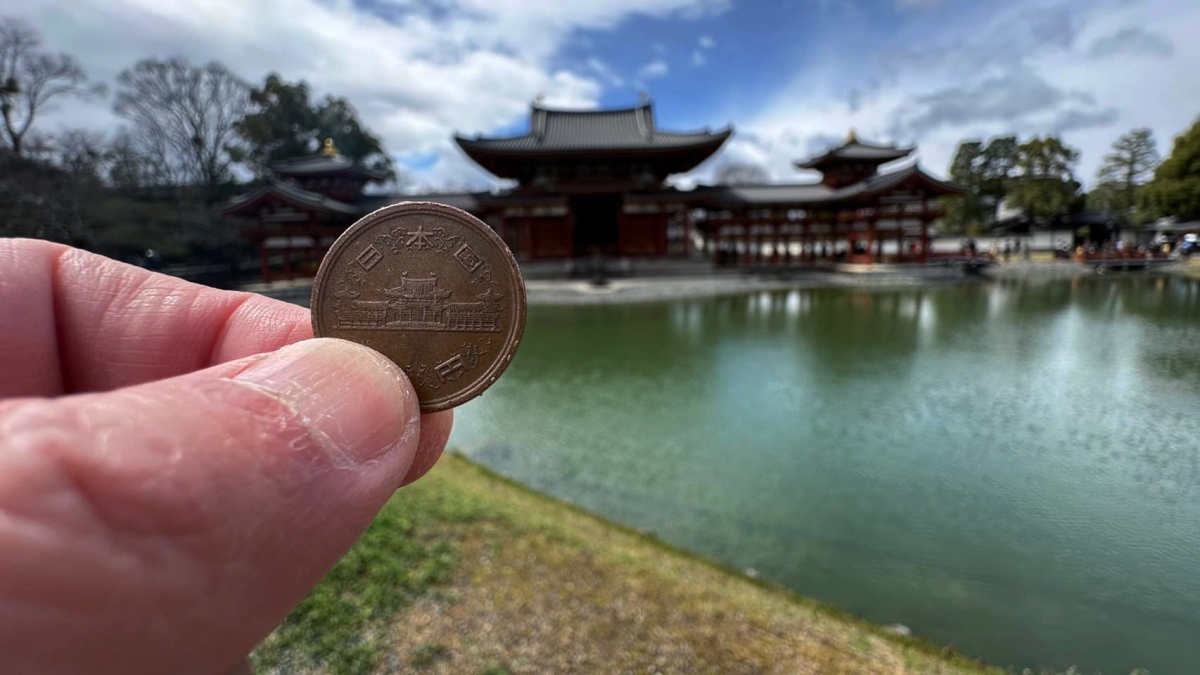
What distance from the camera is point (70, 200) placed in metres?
13.1

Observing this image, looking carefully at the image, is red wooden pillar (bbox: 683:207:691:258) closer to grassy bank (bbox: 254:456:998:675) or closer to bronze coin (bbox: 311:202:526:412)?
grassy bank (bbox: 254:456:998:675)

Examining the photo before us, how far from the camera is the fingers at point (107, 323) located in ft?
5.65

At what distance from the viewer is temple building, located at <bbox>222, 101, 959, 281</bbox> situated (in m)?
25.8

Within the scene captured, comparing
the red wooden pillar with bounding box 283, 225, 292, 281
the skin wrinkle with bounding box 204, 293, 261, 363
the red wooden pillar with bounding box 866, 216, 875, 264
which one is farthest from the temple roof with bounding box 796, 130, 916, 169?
the skin wrinkle with bounding box 204, 293, 261, 363

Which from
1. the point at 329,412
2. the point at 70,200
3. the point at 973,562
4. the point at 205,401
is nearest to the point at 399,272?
the point at 329,412

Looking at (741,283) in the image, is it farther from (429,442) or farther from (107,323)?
(107,323)

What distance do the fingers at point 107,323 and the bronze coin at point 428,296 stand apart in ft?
0.90

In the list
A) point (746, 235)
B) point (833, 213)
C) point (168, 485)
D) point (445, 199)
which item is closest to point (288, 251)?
point (445, 199)

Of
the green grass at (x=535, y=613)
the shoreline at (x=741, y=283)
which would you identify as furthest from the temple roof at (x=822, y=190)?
the green grass at (x=535, y=613)

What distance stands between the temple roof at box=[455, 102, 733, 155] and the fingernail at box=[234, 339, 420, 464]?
1012 inches

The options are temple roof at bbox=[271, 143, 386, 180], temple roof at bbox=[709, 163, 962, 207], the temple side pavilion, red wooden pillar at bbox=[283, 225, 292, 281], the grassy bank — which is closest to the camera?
the grassy bank

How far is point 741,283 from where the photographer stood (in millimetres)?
24891

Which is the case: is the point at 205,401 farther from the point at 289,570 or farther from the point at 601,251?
the point at 601,251

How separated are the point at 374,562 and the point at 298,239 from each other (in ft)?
96.3
